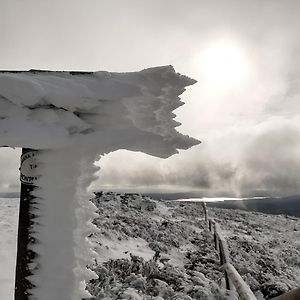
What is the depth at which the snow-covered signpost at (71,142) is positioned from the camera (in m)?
3.14

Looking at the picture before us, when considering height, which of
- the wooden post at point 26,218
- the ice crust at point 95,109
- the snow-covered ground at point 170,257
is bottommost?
the snow-covered ground at point 170,257

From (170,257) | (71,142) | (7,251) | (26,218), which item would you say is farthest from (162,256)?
(71,142)

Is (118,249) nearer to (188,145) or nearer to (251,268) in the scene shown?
(251,268)

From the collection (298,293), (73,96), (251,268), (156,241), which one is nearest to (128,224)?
(156,241)

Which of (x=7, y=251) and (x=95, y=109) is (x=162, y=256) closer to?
(x=7, y=251)

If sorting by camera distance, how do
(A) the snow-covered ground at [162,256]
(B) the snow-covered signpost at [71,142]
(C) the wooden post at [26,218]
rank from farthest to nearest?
(A) the snow-covered ground at [162,256] → (C) the wooden post at [26,218] → (B) the snow-covered signpost at [71,142]

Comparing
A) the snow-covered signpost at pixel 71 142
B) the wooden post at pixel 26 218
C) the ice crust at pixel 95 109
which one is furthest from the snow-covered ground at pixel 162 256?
the ice crust at pixel 95 109

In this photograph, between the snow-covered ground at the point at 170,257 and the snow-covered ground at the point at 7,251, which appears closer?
the snow-covered ground at the point at 7,251

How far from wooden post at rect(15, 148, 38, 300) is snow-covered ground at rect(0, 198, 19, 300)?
295 cm

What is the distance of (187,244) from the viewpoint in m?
12.5

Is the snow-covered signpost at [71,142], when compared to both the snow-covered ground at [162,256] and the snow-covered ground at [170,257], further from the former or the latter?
the snow-covered ground at [170,257]

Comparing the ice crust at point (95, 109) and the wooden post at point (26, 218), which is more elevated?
the ice crust at point (95, 109)

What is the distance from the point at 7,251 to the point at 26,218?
592 centimetres

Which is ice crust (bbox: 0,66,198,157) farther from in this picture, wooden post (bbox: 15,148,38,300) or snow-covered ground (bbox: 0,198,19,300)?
snow-covered ground (bbox: 0,198,19,300)
